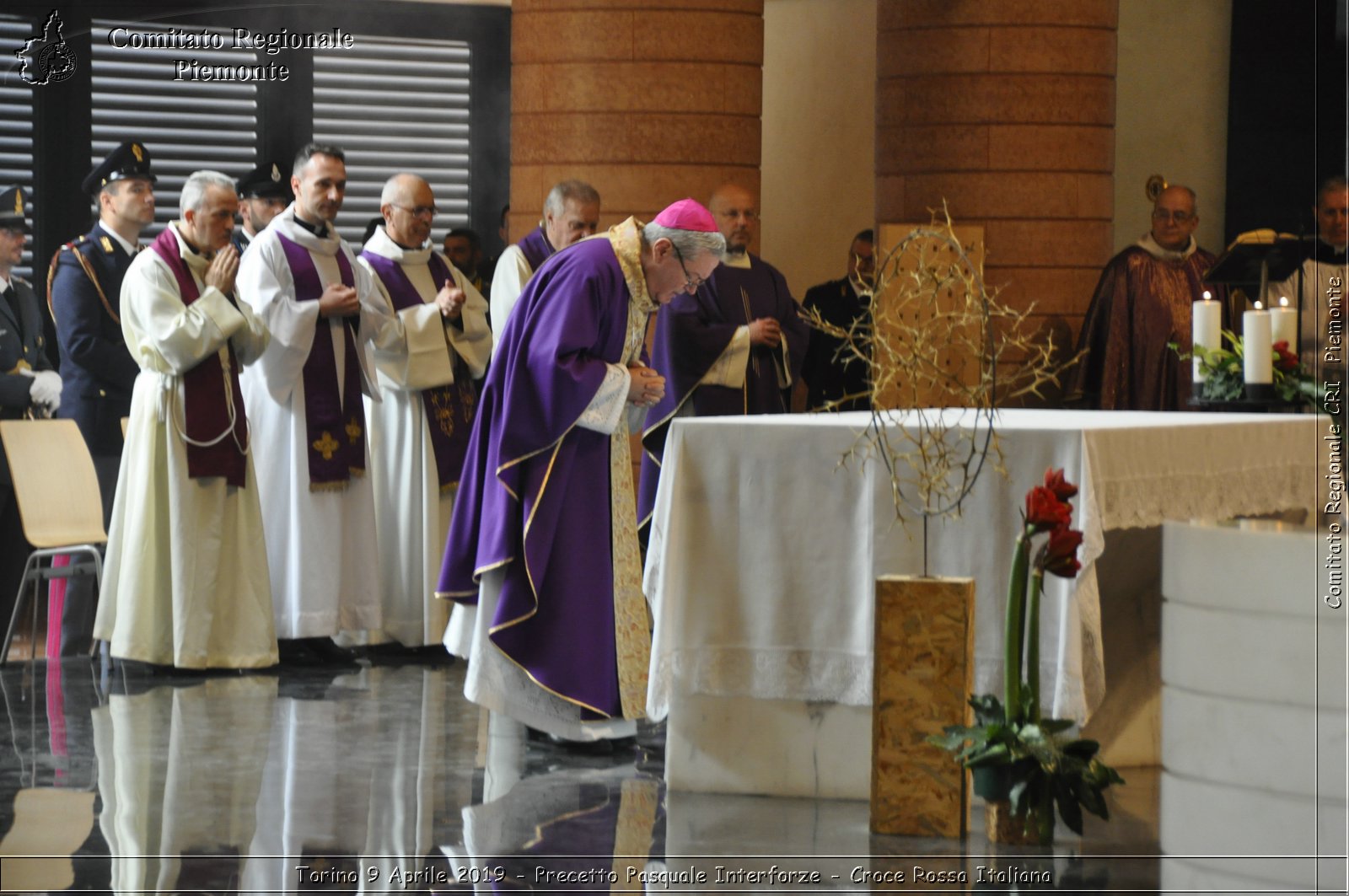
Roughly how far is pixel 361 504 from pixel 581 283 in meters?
2.22

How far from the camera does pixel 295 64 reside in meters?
9.80

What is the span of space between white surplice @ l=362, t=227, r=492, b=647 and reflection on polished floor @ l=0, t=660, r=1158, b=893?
122 centimetres

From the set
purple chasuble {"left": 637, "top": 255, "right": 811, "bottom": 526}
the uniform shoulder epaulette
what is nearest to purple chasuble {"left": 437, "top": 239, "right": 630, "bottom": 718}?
purple chasuble {"left": 637, "top": 255, "right": 811, "bottom": 526}

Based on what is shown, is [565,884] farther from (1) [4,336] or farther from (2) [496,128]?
(2) [496,128]

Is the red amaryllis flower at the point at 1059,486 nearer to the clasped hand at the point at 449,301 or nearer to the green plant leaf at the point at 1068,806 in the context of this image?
the green plant leaf at the point at 1068,806

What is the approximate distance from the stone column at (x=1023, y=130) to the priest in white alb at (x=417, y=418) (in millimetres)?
3210

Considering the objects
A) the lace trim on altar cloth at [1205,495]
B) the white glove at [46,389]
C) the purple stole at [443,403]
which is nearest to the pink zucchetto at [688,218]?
the lace trim on altar cloth at [1205,495]

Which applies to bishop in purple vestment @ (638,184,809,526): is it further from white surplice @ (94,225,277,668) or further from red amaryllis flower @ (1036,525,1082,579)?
red amaryllis flower @ (1036,525,1082,579)

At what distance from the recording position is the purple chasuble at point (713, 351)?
6789mm

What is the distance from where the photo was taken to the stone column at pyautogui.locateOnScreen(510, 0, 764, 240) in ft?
26.5

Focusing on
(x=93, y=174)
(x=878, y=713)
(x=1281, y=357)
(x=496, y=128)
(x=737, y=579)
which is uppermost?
(x=496, y=128)

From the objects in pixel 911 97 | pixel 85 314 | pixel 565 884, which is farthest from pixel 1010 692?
pixel 911 97

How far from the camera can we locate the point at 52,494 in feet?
22.2

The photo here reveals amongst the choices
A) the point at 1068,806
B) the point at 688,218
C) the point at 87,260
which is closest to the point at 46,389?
the point at 87,260
